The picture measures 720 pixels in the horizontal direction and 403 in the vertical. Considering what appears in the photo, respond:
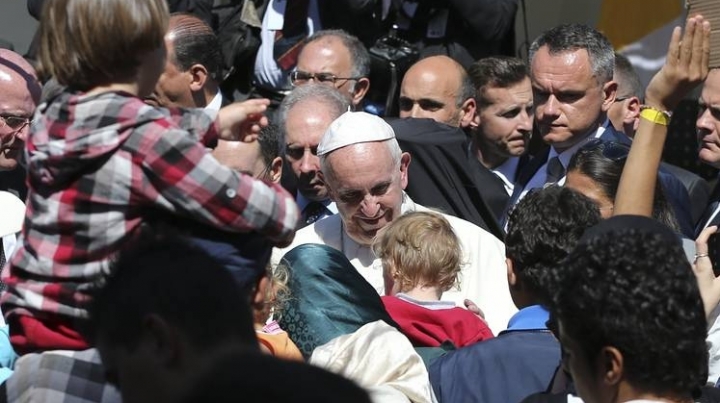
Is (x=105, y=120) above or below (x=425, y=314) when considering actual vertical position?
above

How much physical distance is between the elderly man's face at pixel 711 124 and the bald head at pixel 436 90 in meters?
1.46

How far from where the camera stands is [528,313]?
3727 mm

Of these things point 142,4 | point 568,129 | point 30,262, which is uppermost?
point 142,4

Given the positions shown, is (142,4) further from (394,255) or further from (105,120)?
(394,255)

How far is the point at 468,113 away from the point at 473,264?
77.5 inches

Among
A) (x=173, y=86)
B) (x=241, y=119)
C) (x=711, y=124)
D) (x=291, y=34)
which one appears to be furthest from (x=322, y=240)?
(x=241, y=119)

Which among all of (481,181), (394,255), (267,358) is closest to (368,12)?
(481,181)

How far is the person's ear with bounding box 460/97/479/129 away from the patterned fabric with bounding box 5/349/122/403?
Result: 4410 millimetres

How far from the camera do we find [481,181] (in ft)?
22.2

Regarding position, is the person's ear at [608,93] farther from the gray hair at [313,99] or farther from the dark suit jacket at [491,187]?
the gray hair at [313,99]

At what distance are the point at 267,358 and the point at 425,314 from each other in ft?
8.59

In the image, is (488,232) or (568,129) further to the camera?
(568,129)

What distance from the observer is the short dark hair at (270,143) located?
227 inches

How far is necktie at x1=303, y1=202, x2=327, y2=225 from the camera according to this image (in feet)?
20.1
